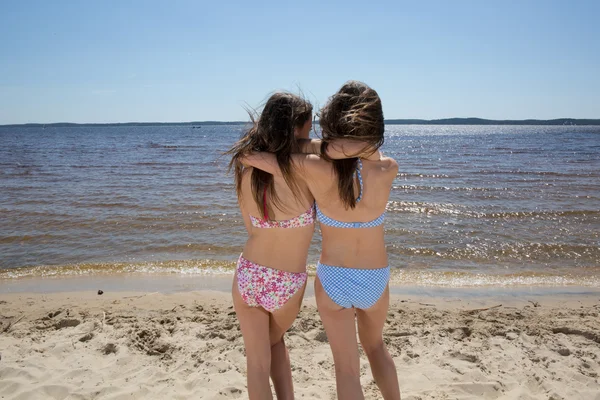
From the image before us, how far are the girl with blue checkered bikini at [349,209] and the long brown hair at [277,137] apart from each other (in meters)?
0.05

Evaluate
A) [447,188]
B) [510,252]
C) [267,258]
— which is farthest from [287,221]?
[447,188]

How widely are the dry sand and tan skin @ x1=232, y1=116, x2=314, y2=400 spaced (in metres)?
0.94

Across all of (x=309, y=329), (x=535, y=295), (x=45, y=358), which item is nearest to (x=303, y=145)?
(x=309, y=329)

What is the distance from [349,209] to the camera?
87.6 inches

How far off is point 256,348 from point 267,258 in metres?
0.46

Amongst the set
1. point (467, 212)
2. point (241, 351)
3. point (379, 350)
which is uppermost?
point (379, 350)

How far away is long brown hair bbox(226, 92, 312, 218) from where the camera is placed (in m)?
2.21

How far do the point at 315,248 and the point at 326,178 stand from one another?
191 inches

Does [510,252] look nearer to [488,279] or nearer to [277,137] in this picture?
[488,279]

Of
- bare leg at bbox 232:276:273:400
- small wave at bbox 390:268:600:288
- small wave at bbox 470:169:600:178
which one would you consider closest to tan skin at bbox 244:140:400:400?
bare leg at bbox 232:276:273:400

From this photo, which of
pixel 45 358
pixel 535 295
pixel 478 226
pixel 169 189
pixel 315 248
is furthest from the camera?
pixel 169 189

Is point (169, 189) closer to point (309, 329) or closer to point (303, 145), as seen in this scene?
point (309, 329)

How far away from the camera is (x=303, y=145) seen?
230cm

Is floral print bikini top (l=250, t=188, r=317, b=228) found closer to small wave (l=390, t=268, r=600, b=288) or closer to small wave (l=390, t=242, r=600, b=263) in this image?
small wave (l=390, t=268, r=600, b=288)
